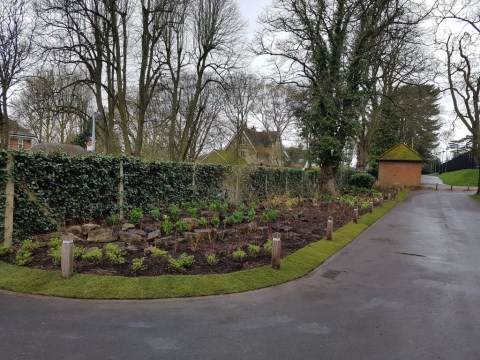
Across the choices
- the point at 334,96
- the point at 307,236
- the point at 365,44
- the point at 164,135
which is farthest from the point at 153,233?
the point at 164,135

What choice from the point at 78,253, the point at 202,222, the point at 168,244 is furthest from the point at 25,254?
the point at 202,222

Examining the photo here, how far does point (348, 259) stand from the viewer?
9227mm

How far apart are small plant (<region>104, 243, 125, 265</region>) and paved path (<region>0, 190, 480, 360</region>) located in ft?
4.69

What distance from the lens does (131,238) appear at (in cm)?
879

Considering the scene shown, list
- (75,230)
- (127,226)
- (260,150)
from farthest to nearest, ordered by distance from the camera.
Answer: (260,150) → (127,226) → (75,230)

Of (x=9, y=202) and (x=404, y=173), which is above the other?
(x=404, y=173)

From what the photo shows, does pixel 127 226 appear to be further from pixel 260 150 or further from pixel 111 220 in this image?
pixel 260 150

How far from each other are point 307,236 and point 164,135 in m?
28.1

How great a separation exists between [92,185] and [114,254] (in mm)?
4368

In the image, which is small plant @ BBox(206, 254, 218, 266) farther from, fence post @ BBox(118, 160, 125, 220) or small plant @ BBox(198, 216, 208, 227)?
fence post @ BBox(118, 160, 125, 220)

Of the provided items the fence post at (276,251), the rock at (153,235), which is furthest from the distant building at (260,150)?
the fence post at (276,251)

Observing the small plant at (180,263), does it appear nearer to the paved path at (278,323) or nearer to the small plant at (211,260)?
the small plant at (211,260)

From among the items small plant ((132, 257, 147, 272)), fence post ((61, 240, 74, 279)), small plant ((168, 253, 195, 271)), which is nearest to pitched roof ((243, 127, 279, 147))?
small plant ((168, 253, 195, 271))

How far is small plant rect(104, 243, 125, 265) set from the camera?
6.99 meters
